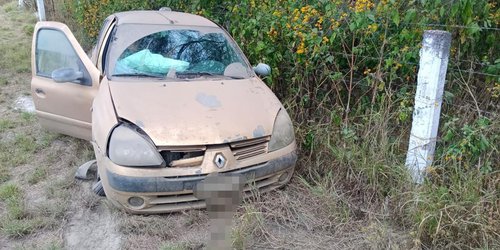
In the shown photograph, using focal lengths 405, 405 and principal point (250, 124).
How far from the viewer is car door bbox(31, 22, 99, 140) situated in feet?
13.0

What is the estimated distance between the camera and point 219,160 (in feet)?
9.96

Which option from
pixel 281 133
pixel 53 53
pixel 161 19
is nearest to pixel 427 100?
pixel 281 133

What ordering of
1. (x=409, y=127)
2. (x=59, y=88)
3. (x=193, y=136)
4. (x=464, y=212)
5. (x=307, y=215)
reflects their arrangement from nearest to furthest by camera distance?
(x=464, y=212) → (x=193, y=136) → (x=307, y=215) → (x=409, y=127) → (x=59, y=88)

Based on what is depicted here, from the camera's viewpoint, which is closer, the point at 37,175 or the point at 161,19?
the point at 37,175

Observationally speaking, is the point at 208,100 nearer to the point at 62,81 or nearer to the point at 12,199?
the point at 62,81

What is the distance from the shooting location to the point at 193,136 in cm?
300

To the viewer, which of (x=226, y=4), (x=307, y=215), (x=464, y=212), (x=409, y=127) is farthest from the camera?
(x=226, y=4)

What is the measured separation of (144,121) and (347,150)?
1.82 metres

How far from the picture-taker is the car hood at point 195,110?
9.95ft

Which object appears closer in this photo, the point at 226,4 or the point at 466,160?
the point at 466,160

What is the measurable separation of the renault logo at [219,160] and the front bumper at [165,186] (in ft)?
0.18

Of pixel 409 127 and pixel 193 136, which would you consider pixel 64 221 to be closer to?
pixel 193 136

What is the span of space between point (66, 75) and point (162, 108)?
1.29 metres

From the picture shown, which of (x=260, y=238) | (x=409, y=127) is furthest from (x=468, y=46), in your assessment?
(x=260, y=238)
